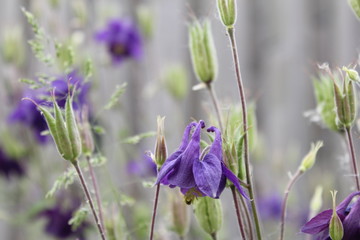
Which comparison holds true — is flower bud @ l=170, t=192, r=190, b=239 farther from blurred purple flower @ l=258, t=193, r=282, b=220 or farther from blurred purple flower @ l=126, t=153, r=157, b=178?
blurred purple flower @ l=258, t=193, r=282, b=220

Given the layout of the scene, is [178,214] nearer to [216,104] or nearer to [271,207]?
[216,104]

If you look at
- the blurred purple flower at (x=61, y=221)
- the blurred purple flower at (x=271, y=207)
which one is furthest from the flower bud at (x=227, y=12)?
the blurred purple flower at (x=271, y=207)

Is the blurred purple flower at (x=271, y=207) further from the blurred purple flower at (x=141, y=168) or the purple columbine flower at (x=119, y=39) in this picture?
the purple columbine flower at (x=119, y=39)

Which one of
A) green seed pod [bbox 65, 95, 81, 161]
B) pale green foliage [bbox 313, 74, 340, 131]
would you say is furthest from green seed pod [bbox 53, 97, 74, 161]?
pale green foliage [bbox 313, 74, 340, 131]

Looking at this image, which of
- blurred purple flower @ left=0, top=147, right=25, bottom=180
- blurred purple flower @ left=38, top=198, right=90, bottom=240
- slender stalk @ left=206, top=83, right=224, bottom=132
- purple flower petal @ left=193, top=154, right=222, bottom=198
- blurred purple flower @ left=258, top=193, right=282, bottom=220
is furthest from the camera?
blurred purple flower @ left=258, top=193, right=282, bottom=220

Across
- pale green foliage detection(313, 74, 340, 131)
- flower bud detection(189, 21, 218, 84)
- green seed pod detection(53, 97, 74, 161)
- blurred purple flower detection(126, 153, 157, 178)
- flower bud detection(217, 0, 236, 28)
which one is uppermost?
flower bud detection(217, 0, 236, 28)

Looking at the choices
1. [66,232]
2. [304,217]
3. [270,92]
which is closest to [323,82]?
[66,232]
